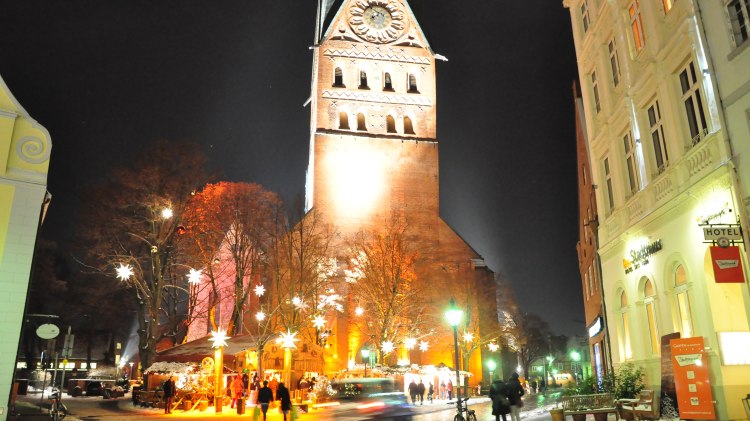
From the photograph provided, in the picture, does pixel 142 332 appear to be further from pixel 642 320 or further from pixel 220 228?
pixel 642 320

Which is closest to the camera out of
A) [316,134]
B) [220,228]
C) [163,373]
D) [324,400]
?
[163,373]

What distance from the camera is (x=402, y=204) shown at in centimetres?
5238

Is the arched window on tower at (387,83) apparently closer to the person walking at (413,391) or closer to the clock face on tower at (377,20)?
the clock face on tower at (377,20)

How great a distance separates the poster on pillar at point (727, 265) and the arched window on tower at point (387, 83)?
4460cm

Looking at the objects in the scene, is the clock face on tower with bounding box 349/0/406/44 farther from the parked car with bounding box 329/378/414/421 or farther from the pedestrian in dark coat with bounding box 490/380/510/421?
the pedestrian in dark coat with bounding box 490/380/510/421

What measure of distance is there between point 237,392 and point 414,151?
33338 millimetres

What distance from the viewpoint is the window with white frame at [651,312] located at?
53.9 feet

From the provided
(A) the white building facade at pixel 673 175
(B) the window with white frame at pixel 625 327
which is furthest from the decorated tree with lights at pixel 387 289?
(A) the white building facade at pixel 673 175

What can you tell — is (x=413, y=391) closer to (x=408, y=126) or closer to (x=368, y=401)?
(x=368, y=401)

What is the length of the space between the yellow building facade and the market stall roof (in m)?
12.2

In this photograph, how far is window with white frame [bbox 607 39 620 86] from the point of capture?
745 inches

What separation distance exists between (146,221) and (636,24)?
83.6ft

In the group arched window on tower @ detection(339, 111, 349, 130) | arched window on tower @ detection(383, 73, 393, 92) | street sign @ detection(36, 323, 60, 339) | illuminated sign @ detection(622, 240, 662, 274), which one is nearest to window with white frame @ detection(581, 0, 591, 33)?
illuminated sign @ detection(622, 240, 662, 274)

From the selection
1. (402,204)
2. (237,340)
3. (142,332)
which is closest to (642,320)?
(237,340)
